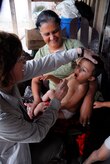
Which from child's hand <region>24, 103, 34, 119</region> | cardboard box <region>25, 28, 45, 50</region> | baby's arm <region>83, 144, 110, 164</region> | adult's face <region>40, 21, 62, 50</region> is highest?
adult's face <region>40, 21, 62, 50</region>

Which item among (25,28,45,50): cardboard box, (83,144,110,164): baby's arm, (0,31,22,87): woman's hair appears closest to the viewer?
(0,31,22,87): woman's hair

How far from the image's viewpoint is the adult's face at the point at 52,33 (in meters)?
1.50

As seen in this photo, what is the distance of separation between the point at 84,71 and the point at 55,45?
1.32 ft

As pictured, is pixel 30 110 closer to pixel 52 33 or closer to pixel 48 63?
pixel 48 63

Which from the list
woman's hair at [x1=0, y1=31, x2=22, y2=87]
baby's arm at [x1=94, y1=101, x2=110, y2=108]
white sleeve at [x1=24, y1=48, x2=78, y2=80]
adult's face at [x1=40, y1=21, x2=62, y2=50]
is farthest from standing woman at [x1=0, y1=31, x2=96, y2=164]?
adult's face at [x1=40, y1=21, x2=62, y2=50]

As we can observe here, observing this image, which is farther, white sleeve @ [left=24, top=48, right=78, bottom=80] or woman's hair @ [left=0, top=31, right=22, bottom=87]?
white sleeve @ [left=24, top=48, right=78, bottom=80]

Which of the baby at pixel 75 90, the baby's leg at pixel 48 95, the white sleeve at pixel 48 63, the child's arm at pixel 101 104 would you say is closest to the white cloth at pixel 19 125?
the white sleeve at pixel 48 63

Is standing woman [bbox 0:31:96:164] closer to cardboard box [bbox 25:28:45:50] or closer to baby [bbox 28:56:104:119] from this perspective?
baby [bbox 28:56:104:119]

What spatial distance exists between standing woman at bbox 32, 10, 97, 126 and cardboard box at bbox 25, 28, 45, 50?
0.74m

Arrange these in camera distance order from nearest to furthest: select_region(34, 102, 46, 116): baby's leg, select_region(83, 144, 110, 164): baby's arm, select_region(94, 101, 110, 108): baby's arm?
1. select_region(83, 144, 110, 164): baby's arm
2. select_region(94, 101, 110, 108): baby's arm
3. select_region(34, 102, 46, 116): baby's leg

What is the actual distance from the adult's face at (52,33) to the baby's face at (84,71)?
13.5 inches

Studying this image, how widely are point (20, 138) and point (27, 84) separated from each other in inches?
38.4

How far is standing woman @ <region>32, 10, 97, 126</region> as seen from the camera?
1376 mm

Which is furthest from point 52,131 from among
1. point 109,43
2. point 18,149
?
point 109,43
